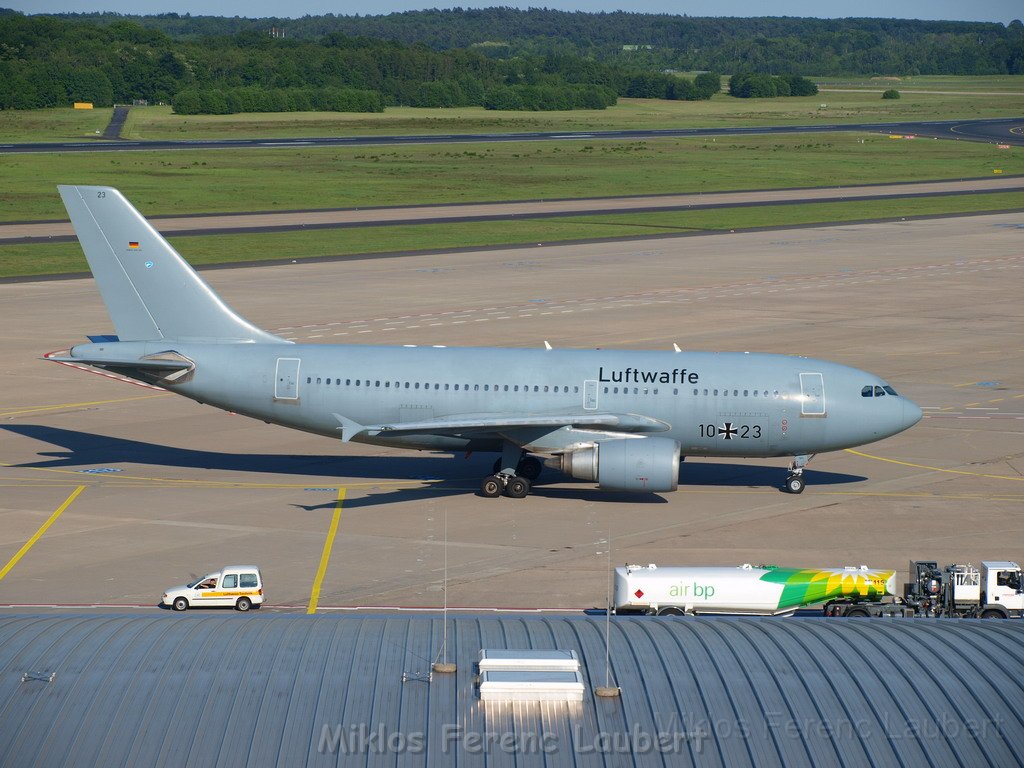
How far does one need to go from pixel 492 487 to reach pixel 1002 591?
17.9 meters

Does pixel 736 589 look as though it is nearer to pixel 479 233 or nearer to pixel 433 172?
pixel 479 233

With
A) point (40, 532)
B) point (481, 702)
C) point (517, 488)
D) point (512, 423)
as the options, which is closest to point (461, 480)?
point (517, 488)

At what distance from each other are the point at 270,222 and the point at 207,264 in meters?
25.5

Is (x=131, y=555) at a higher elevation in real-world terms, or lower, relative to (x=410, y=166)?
lower

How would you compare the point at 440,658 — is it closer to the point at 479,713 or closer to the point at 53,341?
the point at 479,713

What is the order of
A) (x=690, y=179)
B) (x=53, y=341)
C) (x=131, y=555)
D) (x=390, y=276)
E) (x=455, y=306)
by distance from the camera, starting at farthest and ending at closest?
1. (x=690, y=179)
2. (x=390, y=276)
3. (x=455, y=306)
4. (x=53, y=341)
5. (x=131, y=555)

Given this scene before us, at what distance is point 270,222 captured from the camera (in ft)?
405

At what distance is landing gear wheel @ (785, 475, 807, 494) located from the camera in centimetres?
4619

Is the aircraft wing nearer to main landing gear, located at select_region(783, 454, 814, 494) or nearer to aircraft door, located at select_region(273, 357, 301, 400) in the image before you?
aircraft door, located at select_region(273, 357, 301, 400)

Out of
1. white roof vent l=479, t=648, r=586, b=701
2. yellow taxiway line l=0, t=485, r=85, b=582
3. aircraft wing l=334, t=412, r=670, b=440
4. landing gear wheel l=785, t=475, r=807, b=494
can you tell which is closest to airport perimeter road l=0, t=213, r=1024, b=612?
yellow taxiway line l=0, t=485, r=85, b=582

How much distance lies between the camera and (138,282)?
4691 centimetres

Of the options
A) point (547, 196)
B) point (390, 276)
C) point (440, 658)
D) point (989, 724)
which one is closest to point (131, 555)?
point (440, 658)

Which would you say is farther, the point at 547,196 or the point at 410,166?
the point at 410,166

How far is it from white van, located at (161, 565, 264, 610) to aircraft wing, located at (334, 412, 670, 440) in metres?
9.97
